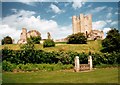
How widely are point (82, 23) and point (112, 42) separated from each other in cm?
3137

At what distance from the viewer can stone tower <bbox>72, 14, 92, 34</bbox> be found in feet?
235

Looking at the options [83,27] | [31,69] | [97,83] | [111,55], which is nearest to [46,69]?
[31,69]

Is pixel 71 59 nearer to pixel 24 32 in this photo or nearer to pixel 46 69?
pixel 46 69

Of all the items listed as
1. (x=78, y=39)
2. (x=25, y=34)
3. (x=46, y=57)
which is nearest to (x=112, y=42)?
(x=78, y=39)

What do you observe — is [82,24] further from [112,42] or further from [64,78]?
[64,78]

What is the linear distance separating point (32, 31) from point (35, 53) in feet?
113

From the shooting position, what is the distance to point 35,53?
30.4 m

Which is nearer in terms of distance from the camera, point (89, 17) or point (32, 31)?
point (32, 31)

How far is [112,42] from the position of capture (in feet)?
135

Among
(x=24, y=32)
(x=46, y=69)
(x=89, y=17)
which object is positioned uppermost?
(x=89, y=17)

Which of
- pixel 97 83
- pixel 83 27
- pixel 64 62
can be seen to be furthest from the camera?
pixel 83 27

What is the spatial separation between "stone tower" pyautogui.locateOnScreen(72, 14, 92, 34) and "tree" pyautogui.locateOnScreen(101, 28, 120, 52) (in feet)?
91.5

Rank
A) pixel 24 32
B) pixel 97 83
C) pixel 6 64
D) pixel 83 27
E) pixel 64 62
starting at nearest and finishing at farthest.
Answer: pixel 97 83
pixel 6 64
pixel 64 62
pixel 24 32
pixel 83 27

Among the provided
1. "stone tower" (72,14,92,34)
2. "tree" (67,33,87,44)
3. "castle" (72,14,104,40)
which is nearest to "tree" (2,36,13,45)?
"tree" (67,33,87,44)
